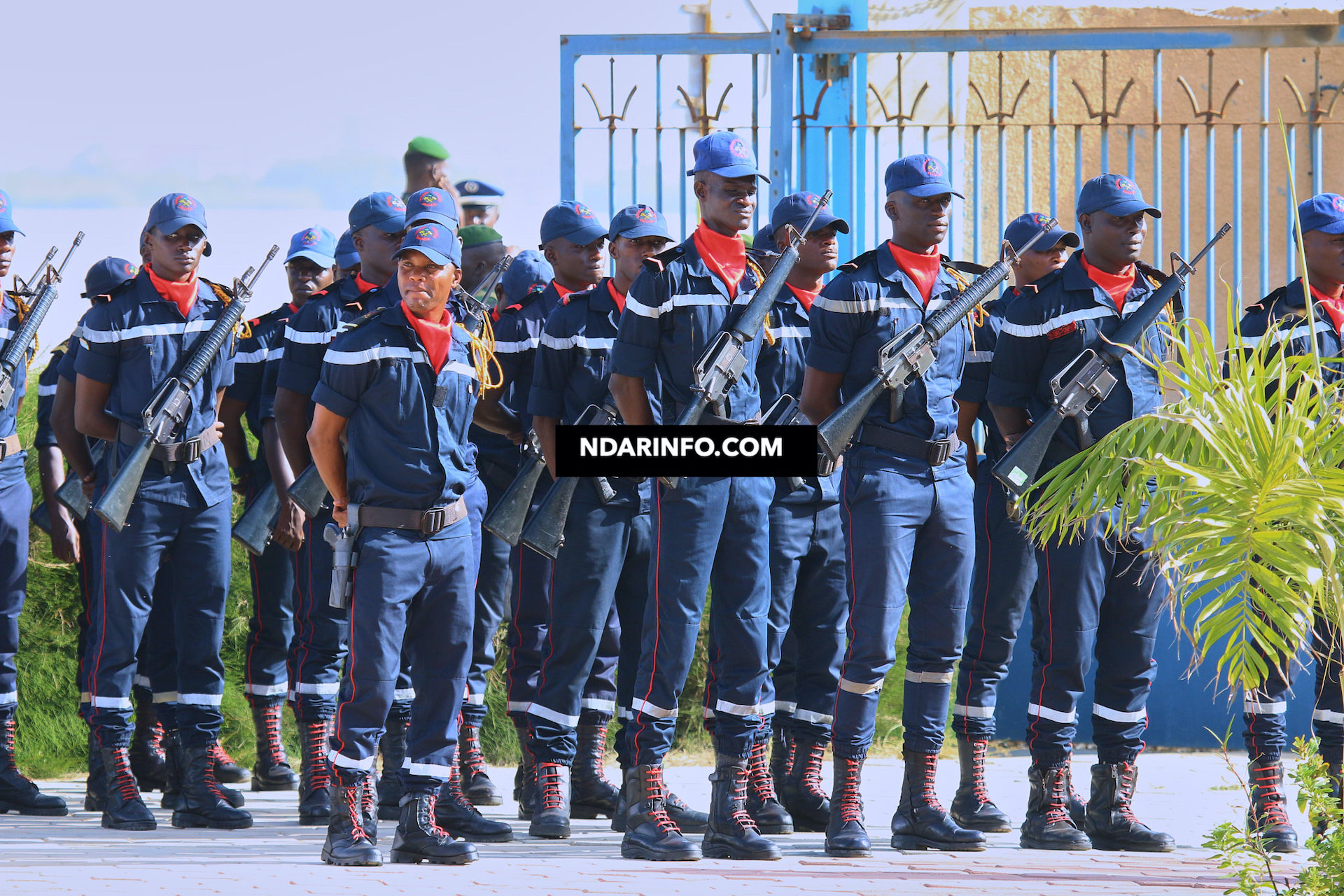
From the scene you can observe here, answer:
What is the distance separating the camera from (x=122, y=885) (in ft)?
15.8

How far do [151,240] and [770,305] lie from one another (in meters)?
2.43

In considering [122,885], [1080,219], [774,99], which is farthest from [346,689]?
[774,99]

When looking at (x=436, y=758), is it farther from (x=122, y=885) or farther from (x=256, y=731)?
(x=256, y=731)

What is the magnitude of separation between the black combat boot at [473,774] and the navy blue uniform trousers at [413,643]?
110cm

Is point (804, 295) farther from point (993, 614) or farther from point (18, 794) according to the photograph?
point (18, 794)

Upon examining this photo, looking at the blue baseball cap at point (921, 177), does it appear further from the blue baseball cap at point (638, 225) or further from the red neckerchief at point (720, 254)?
the blue baseball cap at point (638, 225)

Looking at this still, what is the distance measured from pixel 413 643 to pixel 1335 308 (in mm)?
3628

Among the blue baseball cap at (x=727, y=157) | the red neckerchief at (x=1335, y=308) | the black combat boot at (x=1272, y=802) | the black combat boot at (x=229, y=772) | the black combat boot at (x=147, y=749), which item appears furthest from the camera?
the black combat boot at (x=229, y=772)

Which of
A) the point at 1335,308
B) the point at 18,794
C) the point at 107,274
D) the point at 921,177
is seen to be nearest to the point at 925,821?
the point at 921,177

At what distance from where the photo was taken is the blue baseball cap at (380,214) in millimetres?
6340

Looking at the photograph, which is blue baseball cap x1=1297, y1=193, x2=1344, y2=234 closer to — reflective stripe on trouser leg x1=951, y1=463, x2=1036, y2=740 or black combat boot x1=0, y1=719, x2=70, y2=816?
reflective stripe on trouser leg x1=951, y1=463, x2=1036, y2=740

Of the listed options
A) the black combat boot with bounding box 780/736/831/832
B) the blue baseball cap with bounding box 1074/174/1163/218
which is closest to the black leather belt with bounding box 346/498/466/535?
the black combat boot with bounding box 780/736/831/832

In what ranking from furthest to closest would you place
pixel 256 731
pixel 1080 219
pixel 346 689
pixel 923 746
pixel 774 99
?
pixel 774 99 → pixel 256 731 → pixel 1080 219 → pixel 923 746 → pixel 346 689

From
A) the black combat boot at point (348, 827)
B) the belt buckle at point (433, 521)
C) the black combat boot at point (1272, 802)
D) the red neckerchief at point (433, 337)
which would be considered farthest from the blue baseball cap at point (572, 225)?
the black combat boot at point (1272, 802)
